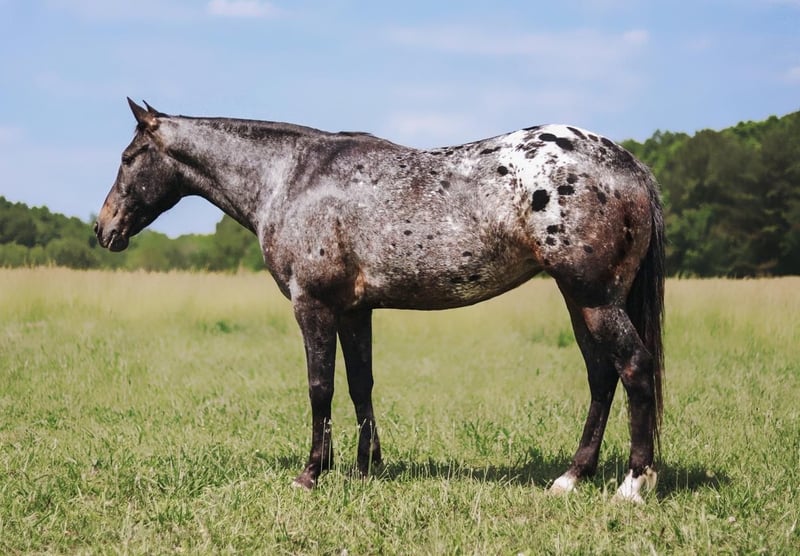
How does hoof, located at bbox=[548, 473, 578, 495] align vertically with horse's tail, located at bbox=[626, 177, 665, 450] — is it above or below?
below

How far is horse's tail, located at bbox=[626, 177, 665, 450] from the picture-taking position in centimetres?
543

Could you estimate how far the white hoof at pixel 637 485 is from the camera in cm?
528

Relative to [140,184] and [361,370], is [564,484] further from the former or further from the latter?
[140,184]

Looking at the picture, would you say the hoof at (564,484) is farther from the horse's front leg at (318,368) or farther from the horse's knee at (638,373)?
the horse's front leg at (318,368)

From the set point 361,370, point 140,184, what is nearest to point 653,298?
point 361,370

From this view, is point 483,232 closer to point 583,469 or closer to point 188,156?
point 583,469

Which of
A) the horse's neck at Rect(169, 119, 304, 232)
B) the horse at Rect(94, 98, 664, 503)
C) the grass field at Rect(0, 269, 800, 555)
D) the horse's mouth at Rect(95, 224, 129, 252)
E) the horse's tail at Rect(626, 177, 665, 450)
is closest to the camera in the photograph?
the grass field at Rect(0, 269, 800, 555)

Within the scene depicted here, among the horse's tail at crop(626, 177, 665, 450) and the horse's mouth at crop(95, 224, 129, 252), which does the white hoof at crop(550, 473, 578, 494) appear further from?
the horse's mouth at crop(95, 224, 129, 252)

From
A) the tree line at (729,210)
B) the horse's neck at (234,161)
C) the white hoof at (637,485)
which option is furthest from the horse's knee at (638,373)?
the tree line at (729,210)

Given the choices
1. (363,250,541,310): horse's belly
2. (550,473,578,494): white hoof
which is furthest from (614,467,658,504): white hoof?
(363,250,541,310): horse's belly

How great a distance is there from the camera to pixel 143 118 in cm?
631

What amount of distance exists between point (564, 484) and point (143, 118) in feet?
13.3

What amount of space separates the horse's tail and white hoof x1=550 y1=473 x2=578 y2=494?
632 mm

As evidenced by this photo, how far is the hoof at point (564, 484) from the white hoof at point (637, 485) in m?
0.33
